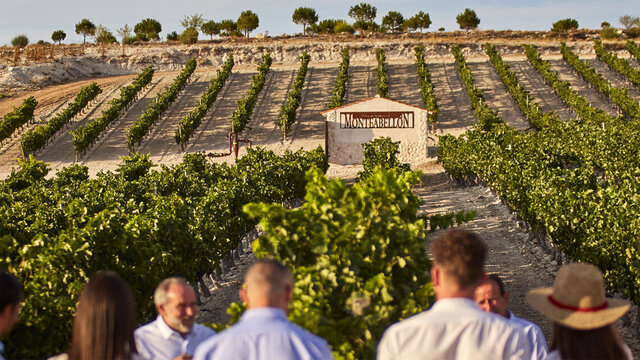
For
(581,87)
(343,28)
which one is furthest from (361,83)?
(343,28)

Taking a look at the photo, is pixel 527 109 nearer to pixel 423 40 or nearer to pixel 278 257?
pixel 423 40

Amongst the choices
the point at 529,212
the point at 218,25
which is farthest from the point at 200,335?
the point at 218,25

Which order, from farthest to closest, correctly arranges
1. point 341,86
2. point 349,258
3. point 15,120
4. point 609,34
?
point 609,34 → point 341,86 → point 15,120 → point 349,258

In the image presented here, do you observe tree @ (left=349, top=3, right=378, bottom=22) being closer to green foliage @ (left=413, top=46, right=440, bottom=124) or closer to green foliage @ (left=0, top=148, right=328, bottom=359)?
green foliage @ (left=413, top=46, right=440, bottom=124)

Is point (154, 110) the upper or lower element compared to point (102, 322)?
upper

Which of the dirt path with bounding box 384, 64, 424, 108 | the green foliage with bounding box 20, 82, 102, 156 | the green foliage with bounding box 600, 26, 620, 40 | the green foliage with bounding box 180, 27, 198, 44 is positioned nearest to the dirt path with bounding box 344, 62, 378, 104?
the dirt path with bounding box 384, 64, 424, 108

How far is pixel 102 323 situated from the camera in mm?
3299

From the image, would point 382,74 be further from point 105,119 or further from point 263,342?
point 263,342

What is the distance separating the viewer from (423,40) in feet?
213

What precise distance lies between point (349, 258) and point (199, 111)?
37679mm

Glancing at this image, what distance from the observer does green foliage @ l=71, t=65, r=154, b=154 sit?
3559 centimetres

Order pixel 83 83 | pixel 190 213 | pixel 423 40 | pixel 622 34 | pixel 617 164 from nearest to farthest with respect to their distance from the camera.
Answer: pixel 190 213 < pixel 617 164 < pixel 83 83 < pixel 423 40 < pixel 622 34

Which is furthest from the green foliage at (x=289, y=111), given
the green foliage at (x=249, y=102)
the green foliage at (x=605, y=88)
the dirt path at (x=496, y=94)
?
the green foliage at (x=605, y=88)

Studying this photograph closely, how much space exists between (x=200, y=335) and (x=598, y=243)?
9.07 m
